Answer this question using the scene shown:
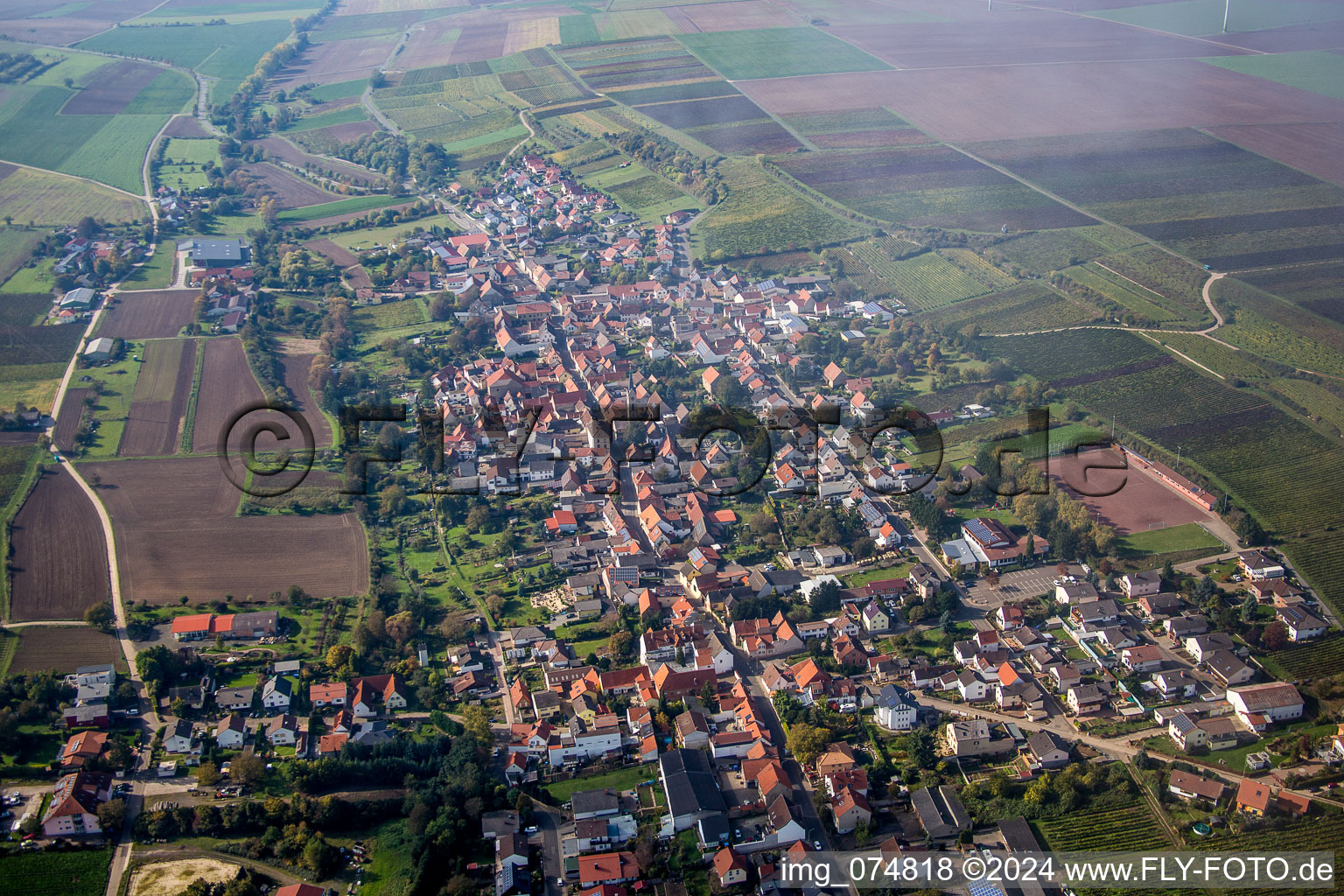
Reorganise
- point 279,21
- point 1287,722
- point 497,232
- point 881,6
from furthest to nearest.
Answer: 1. point 279,21
2. point 881,6
3. point 497,232
4. point 1287,722

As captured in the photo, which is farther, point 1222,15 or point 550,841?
point 1222,15

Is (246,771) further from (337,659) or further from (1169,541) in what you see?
(1169,541)

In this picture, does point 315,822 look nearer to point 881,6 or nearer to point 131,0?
point 881,6

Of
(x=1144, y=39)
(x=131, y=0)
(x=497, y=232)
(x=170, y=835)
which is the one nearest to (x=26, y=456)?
(x=170, y=835)

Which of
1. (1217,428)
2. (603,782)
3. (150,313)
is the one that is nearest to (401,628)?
(603,782)

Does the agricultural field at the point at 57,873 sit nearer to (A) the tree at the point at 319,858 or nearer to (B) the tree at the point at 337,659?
(A) the tree at the point at 319,858

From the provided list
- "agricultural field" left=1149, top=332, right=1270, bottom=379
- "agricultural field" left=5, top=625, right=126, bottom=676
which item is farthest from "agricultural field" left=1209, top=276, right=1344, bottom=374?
"agricultural field" left=5, top=625, right=126, bottom=676

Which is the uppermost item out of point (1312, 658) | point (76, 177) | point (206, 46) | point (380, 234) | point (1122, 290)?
point (206, 46)
